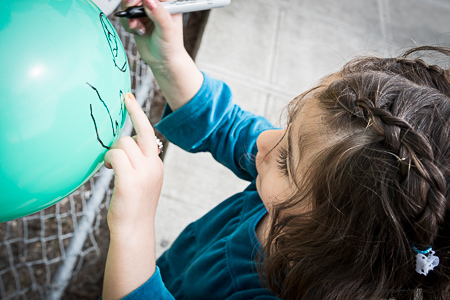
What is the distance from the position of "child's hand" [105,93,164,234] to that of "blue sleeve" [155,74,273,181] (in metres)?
0.39

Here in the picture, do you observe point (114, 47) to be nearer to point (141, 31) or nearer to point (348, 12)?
point (141, 31)

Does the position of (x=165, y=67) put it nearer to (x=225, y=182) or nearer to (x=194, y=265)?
(x=194, y=265)

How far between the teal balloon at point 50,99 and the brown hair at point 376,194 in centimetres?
46

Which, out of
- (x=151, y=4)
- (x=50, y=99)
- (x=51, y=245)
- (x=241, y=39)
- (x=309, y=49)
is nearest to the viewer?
(x=50, y=99)

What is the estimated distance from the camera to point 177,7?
114 cm

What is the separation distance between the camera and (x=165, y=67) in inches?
48.7

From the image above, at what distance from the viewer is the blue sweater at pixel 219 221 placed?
123 cm

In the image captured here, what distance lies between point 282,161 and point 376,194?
0.80 feet

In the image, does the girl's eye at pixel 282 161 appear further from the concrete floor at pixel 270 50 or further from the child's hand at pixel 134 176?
the concrete floor at pixel 270 50

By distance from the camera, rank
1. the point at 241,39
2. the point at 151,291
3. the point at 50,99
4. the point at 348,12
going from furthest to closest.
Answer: the point at 348,12
the point at 241,39
the point at 151,291
the point at 50,99

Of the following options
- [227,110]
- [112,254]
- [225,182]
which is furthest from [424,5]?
[112,254]

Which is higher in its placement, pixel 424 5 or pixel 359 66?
pixel 359 66

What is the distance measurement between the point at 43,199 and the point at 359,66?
0.77 m

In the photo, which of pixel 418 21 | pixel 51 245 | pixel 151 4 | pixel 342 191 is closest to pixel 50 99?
pixel 151 4
